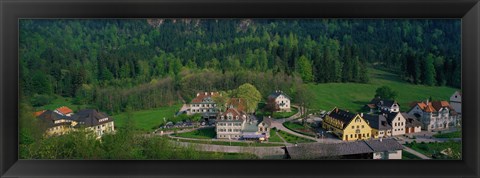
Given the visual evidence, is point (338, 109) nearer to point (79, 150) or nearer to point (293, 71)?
point (293, 71)

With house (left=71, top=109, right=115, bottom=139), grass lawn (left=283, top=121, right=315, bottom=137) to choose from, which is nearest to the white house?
grass lawn (left=283, top=121, right=315, bottom=137)

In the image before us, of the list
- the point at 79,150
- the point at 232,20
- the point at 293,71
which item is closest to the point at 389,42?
the point at 293,71

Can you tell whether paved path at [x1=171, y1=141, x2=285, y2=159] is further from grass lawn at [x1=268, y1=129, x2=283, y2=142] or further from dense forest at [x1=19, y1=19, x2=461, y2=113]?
dense forest at [x1=19, y1=19, x2=461, y2=113]

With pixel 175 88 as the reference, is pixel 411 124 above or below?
below

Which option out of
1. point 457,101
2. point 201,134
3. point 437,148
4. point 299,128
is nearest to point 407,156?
point 437,148

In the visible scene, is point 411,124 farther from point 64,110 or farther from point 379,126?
point 64,110

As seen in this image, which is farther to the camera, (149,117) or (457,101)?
(149,117)

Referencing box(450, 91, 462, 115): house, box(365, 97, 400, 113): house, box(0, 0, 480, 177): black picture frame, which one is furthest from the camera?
box(365, 97, 400, 113): house
